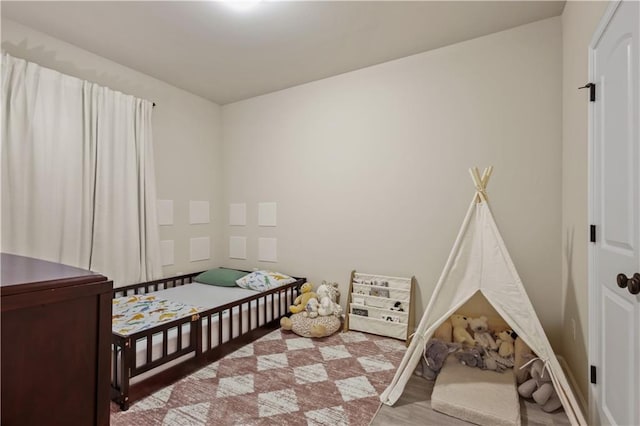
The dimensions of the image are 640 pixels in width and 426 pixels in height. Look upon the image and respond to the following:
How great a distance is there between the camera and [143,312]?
93.5 inches

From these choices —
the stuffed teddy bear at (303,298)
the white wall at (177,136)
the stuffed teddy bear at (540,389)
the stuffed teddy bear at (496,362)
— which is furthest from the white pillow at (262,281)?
the stuffed teddy bear at (540,389)

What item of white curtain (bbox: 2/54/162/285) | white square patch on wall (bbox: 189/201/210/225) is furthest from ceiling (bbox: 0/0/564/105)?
white square patch on wall (bbox: 189/201/210/225)

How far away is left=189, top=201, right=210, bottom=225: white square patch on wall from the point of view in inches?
150

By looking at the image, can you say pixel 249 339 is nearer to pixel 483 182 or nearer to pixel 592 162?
pixel 483 182

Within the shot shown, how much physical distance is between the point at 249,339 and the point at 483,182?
7.97 feet

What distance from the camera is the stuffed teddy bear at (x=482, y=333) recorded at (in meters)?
2.35

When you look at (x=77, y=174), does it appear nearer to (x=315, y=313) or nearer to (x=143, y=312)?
(x=143, y=312)

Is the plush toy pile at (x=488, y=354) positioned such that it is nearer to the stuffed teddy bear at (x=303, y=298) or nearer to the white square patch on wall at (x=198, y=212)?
the stuffed teddy bear at (x=303, y=298)

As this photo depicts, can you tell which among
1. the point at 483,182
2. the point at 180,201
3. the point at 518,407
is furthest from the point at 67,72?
the point at 518,407

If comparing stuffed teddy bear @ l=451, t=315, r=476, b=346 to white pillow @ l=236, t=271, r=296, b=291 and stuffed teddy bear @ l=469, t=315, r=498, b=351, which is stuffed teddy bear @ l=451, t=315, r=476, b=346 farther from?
white pillow @ l=236, t=271, r=296, b=291

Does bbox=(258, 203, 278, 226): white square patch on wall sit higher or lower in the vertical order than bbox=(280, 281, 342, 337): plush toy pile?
higher

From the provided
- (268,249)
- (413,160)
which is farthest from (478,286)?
(268,249)

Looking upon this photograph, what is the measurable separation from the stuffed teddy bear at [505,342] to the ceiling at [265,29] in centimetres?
253

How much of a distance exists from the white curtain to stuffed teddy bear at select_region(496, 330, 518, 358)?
337 centimetres
